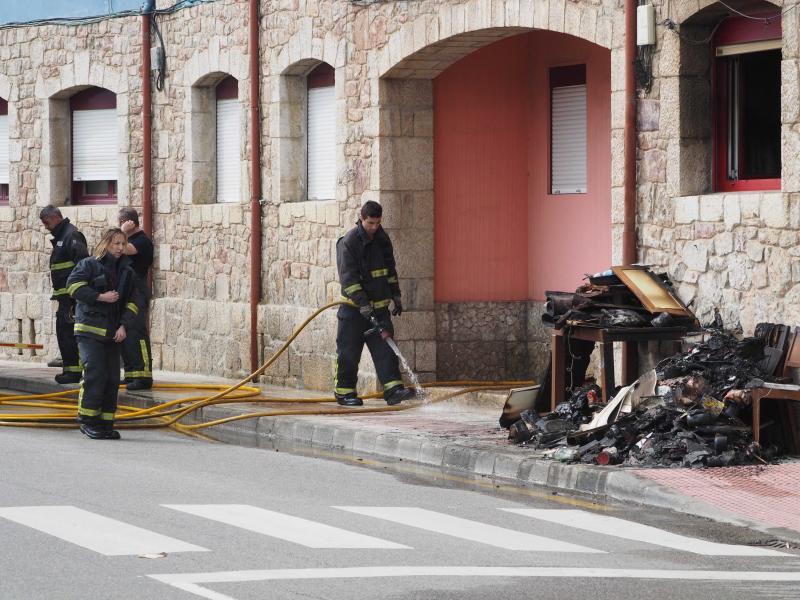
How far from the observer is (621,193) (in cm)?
1376

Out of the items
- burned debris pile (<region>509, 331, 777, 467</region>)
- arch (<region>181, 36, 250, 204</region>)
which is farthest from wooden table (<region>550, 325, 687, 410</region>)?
arch (<region>181, 36, 250, 204</region>)

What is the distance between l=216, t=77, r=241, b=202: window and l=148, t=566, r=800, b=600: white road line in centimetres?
1140

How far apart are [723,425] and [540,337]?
16.7 feet

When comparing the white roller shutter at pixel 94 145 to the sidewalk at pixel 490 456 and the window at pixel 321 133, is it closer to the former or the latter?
the window at pixel 321 133

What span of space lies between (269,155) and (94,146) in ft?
14.2

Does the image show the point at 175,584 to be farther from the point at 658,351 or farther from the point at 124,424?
the point at 124,424

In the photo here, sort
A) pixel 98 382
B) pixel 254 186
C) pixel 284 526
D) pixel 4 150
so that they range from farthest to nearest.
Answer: pixel 4 150 → pixel 254 186 → pixel 98 382 → pixel 284 526

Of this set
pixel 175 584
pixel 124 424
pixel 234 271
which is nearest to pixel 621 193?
pixel 124 424

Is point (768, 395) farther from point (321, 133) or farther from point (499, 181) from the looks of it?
point (321, 133)

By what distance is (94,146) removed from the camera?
21609 mm

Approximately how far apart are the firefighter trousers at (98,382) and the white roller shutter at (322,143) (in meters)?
4.37

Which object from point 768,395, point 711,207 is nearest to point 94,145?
point 711,207

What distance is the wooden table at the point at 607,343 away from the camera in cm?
1245

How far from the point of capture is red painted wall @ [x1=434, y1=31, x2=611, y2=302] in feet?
54.3
